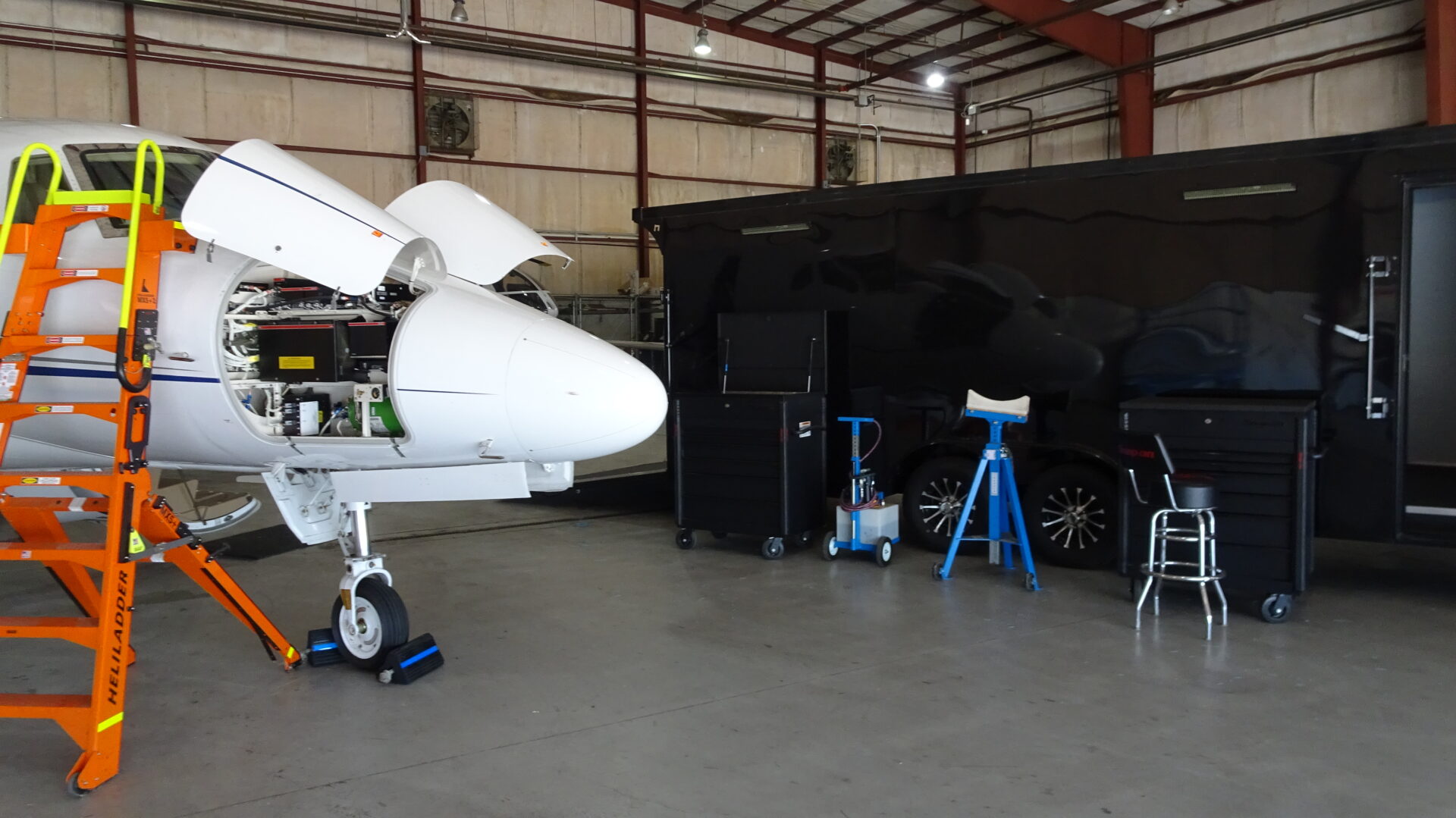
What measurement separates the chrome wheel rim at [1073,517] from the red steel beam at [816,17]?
10671mm

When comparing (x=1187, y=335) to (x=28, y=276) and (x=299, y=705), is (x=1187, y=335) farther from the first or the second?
(x=28, y=276)

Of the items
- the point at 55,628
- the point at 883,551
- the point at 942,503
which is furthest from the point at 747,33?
the point at 55,628

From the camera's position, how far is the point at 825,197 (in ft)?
21.4

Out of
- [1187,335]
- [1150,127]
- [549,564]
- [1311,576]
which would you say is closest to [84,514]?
[549,564]

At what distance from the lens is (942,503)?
6117 mm

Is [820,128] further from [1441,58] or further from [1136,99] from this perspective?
[1441,58]

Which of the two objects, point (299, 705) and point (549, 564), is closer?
point (299, 705)

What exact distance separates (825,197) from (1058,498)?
2.45 meters

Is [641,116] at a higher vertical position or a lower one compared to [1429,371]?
higher

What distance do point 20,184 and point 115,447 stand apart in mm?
956

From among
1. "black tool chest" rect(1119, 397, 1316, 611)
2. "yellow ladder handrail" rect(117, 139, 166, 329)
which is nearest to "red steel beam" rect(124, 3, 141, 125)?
"yellow ladder handrail" rect(117, 139, 166, 329)

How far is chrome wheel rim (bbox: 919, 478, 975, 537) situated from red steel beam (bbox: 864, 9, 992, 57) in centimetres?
1033

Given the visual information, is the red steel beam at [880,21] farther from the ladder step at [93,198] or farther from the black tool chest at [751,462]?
the ladder step at [93,198]

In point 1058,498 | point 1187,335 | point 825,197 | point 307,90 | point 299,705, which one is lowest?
point 299,705
